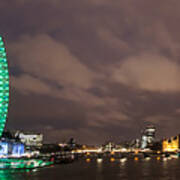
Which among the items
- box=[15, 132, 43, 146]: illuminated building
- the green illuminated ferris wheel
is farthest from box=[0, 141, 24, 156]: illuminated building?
box=[15, 132, 43, 146]: illuminated building

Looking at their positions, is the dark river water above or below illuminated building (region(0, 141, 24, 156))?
below

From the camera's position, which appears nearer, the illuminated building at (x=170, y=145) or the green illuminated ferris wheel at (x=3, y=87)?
the green illuminated ferris wheel at (x=3, y=87)

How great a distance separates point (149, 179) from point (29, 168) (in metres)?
22.7

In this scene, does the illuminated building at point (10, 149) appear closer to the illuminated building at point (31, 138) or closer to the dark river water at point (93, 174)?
the dark river water at point (93, 174)

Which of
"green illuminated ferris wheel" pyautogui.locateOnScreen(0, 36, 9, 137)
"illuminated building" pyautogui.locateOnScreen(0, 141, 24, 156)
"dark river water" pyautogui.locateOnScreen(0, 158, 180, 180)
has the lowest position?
"dark river water" pyautogui.locateOnScreen(0, 158, 180, 180)

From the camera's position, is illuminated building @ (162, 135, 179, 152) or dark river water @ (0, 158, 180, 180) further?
illuminated building @ (162, 135, 179, 152)

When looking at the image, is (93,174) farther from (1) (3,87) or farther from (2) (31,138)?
(2) (31,138)

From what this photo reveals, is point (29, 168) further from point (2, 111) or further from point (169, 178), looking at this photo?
point (169, 178)

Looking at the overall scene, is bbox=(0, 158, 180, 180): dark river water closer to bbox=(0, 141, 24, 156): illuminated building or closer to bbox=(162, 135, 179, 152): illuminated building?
bbox=(0, 141, 24, 156): illuminated building

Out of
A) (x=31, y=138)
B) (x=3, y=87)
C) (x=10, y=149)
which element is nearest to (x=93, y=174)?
(x=3, y=87)

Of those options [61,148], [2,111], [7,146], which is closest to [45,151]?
[61,148]

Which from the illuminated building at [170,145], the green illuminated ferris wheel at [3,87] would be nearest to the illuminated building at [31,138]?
the illuminated building at [170,145]

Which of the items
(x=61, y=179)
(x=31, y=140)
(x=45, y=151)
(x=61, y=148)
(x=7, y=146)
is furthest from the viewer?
(x=31, y=140)

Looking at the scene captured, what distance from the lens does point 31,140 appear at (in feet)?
600
